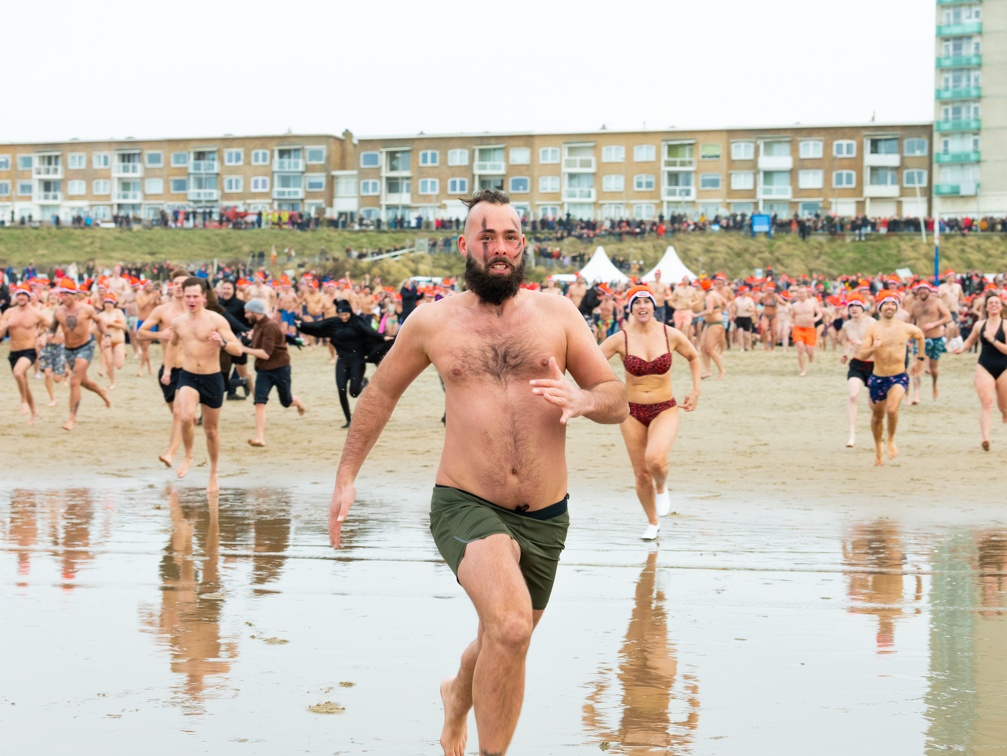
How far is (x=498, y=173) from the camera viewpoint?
98688 millimetres

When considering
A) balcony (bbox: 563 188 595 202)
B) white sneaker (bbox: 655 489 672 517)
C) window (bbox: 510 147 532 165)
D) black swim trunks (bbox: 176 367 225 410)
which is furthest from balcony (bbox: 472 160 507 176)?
white sneaker (bbox: 655 489 672 517)

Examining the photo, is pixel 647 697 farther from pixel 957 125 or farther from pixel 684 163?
pixel 957 125

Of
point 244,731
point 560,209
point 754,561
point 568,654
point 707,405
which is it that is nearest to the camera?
point 244,731

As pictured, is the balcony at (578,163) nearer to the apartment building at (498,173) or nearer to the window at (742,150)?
the apartment building at (498,173)

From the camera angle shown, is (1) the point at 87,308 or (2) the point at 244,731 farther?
(1) the point at 87,308

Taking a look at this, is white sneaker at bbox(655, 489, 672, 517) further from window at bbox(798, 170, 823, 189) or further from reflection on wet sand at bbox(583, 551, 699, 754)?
window at bbox(798, 170, 823, 189)

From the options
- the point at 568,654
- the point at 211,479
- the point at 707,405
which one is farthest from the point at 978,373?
the point at 568,654

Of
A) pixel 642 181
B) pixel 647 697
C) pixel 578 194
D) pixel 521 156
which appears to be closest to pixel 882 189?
pixel 642 181

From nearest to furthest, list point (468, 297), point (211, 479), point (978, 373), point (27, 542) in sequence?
point (468, 297) < point (27, 542) < point (211, 479) < point (978, 373)

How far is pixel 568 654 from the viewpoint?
6078mm

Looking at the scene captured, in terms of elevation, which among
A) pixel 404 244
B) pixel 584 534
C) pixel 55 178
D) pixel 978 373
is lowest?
pixel 584 534

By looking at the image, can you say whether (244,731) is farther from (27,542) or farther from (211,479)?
(211,479)

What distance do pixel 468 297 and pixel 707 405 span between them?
1525 cm

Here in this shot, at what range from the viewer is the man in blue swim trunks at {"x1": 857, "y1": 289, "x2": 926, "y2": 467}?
Result: 13.4 m
